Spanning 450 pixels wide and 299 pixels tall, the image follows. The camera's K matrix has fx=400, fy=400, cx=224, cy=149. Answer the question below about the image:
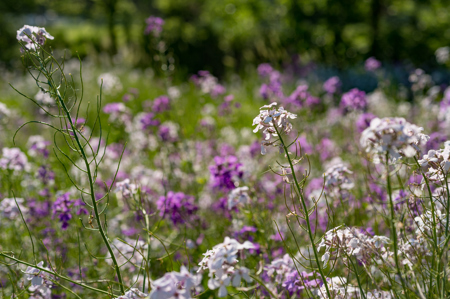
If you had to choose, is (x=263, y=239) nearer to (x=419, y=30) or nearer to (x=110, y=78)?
(x=110, y=78)

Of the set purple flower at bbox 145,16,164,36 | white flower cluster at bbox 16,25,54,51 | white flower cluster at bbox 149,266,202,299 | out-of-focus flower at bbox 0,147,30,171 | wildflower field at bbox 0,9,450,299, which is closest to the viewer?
white flower cluster at bbox 149,266,202,299

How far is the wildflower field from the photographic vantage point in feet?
5.33

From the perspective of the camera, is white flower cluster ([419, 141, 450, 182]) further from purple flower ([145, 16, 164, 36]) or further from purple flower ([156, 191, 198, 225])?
purple flower ([145, 16, 164, 36])

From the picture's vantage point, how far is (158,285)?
1.21 metres

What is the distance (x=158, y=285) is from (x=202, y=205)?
9.65ft

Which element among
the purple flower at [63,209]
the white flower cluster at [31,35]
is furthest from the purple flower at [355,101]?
the white flower cluster at [31,35]

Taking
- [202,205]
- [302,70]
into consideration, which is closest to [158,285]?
[202,205]

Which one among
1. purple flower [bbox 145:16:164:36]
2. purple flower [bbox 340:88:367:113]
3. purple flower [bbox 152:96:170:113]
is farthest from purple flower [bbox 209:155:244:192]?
purple flower [bbox 145:16:164:36]

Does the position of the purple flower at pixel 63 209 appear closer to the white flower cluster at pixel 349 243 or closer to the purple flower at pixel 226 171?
the purple flower at pixel 226 171

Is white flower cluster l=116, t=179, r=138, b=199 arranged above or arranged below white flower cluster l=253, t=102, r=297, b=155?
above

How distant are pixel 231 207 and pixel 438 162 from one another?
4.50 feet

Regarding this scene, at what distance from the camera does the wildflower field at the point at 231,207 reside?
162 centimetres

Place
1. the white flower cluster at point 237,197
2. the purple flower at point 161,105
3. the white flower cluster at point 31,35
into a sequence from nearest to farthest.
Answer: the white flower cluster at point 31,35
the white flower cluster at point 237,197
the purple flower at point 161,105

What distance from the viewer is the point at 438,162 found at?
5.60 ft
